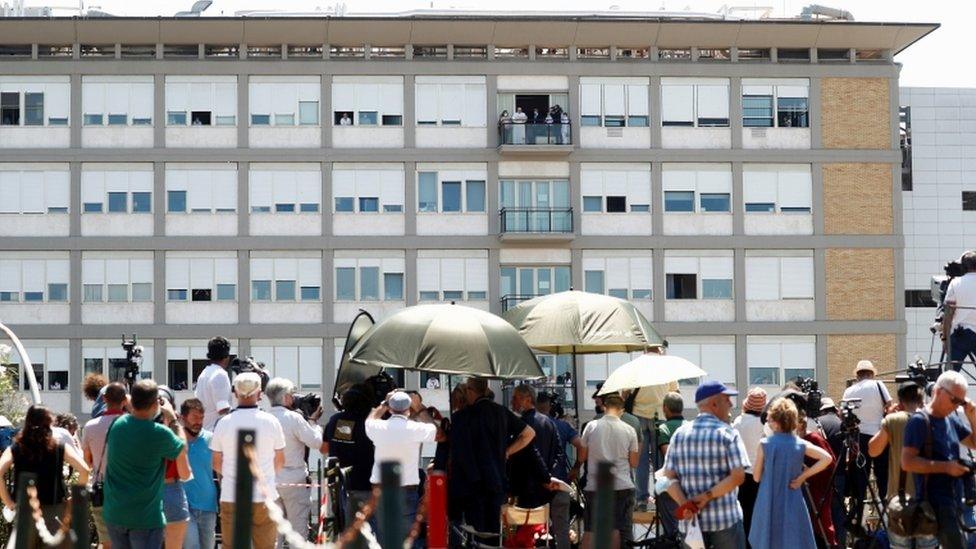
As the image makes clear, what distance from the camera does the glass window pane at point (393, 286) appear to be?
5162 cm

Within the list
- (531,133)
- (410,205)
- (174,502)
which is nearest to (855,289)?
(531,133)

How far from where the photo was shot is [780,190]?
53.2 meters

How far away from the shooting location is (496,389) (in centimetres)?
5116

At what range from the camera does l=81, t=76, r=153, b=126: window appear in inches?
2036

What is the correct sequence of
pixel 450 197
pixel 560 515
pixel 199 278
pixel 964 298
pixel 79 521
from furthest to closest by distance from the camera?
pixel 450 197, pixel 199 278, pixel 964 298, pixel 560 515, pixel 79 521

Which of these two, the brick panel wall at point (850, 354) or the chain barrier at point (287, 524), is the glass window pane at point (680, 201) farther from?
the chain barrier at point (287, 524)

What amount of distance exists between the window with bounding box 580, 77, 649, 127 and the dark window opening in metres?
5.48

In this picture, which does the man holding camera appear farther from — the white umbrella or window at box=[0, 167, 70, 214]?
window at box=[0, 167, 70, 214]

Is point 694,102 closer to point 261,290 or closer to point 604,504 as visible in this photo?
point 261,290

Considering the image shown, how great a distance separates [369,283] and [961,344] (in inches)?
1441

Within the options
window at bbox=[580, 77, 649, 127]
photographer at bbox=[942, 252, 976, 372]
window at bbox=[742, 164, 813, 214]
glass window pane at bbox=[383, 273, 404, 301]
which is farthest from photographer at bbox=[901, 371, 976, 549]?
window at bbox=[742, 164, 813, 214]

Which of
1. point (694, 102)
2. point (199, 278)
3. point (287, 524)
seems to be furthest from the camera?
point (694, 102)

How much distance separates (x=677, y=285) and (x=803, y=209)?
5.24m

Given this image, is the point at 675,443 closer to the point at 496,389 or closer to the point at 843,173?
the point at 496,389
